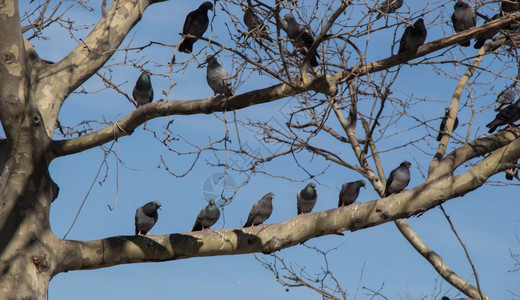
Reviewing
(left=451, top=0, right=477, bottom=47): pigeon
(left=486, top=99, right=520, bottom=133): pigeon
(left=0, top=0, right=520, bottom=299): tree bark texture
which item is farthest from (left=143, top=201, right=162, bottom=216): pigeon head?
(left=486, top=99, right=520, bottom=133): pigeon

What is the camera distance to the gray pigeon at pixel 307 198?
309 inches

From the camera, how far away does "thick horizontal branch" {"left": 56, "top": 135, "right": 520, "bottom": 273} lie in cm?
492

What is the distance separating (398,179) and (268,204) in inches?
59.7

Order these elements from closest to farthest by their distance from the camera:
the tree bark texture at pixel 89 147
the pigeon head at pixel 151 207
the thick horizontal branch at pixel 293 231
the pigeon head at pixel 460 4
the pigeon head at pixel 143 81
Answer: the tree bark texture at pixel 89 147 → the thick horizontal branch at pixel 293 231 → the pigeon head at pixel 460 4 → the pigeon head at pixel 151 207 → the pigeon head at pixel 143 81

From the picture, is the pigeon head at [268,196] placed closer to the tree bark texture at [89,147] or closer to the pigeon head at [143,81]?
the pigeon head at [143,81]

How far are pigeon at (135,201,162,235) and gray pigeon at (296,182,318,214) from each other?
1757 millimetres

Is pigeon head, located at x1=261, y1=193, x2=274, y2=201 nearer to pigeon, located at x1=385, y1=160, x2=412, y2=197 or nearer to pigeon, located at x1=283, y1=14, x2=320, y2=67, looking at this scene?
pigeon, located at x1=385, y1=160, x2=412, y2=197

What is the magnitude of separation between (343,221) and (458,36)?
65.5 inches

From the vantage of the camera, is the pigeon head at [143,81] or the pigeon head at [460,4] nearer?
Result: the pigeon head at [460,4]

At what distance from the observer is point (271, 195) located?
25.4 feet

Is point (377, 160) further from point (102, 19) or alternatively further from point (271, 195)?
point (102, 19)

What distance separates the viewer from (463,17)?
6805mm

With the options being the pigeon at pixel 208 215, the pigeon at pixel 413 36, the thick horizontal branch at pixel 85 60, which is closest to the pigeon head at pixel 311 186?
the pigeon at pixel 208 215

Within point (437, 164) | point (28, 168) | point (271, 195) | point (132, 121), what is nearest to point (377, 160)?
point (271, 195)
